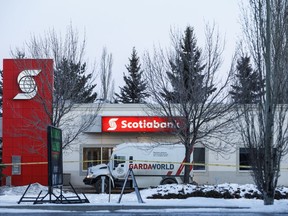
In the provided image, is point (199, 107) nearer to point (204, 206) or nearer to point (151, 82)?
point (151, 82)

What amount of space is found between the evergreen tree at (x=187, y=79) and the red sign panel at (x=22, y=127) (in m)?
8.05

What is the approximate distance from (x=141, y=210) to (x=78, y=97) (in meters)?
13.8

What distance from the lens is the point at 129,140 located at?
110 feet

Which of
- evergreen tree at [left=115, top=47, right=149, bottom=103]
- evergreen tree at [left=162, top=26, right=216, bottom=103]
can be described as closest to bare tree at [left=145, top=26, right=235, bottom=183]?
evergreen tree at [left=162, top=26, right=216, bottom=103]

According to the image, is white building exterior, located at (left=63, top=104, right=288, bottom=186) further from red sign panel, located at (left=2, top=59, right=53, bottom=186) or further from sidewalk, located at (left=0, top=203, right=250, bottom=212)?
sidewalk, located at (left=0, top=203, right=250, bottom=212)

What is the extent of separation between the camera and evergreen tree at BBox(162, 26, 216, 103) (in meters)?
23.6

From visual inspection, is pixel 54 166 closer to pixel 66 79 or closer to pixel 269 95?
pixel 269 95

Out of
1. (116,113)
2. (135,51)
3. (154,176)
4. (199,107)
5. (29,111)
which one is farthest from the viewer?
(135,51)

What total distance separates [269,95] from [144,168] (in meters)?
13.0

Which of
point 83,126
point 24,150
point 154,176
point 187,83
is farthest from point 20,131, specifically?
point 187,83

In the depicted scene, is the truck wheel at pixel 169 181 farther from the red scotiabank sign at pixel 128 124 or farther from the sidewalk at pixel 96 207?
the sidewalk at pixel 96 207

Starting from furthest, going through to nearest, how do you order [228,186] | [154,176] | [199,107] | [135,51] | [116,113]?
[135,51] → [116,113] → [154,176] → [199,107] → [228,186]

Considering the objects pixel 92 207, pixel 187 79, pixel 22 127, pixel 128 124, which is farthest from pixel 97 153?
pixel 92 207

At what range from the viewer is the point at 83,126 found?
28.0 meters
